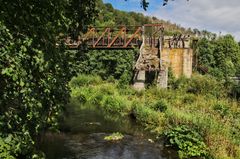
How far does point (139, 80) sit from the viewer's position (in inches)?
1314

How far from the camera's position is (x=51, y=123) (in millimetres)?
5570

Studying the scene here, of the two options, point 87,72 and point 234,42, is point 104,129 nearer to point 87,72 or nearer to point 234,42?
point 87,72

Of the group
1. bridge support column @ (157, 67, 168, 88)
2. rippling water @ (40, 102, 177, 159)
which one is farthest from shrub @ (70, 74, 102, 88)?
rippling water @ (40, 102, 177, 159)

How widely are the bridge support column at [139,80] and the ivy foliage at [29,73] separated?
27352 mm

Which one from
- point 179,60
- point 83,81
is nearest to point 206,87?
point 179,60

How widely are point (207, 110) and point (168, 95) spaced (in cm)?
624

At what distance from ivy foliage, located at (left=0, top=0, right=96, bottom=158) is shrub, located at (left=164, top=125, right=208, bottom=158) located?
9.85 metres

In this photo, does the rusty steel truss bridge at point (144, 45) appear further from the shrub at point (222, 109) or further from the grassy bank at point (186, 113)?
the shrub at point (222, 109)

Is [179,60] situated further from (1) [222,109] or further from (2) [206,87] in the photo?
(1) [222,109]

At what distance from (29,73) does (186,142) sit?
11435 mm

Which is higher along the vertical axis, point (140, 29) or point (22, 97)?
point (140, 29)

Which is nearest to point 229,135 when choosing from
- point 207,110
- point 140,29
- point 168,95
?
point 207,110

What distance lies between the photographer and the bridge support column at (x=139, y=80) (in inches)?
1309

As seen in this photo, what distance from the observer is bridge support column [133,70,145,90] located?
33.2 m
